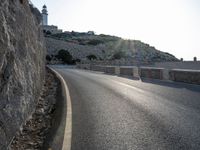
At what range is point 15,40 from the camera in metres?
8.45

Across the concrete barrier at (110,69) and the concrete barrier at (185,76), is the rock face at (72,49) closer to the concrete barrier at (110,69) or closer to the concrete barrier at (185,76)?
the concrete barrier at (110,69)

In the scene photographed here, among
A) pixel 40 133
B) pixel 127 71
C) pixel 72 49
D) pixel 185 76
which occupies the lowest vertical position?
pixel 40 133

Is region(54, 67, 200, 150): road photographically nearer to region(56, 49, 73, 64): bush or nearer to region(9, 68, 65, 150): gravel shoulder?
region(9, 68, 65, 150): gravel shoulder

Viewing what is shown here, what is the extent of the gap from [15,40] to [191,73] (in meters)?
16.7

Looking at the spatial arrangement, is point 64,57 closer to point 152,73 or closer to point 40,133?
point 152,73

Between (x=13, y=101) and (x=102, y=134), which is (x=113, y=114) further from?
(x=13, y=101)

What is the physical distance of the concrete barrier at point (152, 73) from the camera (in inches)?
1138

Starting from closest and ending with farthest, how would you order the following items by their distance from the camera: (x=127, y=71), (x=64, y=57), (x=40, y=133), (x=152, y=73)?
(x=40, y=133), (x=152, y=73), (x=127, y=71), (x=64, y=57)

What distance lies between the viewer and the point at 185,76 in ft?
79.5

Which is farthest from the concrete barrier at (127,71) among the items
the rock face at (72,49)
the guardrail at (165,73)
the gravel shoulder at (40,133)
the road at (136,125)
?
the rock face at (72,49)

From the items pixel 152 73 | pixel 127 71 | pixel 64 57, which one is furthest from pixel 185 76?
pixel 64 57

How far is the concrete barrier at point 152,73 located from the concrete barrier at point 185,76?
7.19 ft

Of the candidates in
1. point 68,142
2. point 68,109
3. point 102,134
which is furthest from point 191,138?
point 68,109

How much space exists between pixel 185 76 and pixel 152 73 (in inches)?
276
